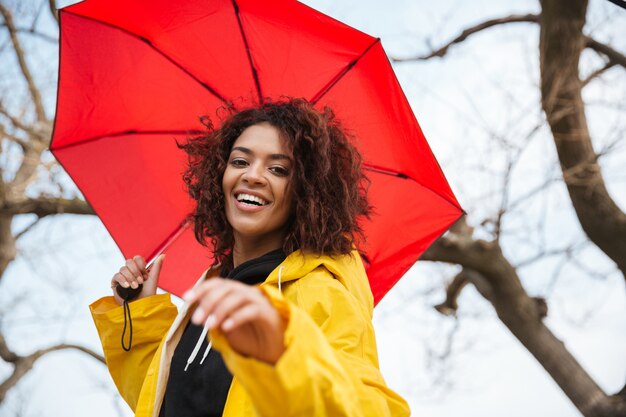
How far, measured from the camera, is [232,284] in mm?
1163

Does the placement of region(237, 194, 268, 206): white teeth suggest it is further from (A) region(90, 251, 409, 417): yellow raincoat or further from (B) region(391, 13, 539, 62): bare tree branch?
(B) region(391, 13, 539, 62): bare tree branch

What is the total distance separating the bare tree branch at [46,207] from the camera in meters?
6.07

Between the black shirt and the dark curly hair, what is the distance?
14 centimetres

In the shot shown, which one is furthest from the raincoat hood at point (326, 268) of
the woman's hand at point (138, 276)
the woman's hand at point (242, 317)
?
the woman's hand at point (138, 276)

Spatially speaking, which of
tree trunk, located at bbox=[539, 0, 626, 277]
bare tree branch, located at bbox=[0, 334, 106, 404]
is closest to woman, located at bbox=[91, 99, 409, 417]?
tree trunk, located at bbox=[539, 0, 626, 277]

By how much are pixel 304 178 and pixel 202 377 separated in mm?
749

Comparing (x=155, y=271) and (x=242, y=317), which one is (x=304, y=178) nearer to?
(x=155, y=271)

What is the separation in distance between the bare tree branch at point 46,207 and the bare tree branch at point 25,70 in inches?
49.3

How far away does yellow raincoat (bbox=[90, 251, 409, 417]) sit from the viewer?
1.24m

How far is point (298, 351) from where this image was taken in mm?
1223

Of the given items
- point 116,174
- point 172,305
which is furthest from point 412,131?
point 116,174

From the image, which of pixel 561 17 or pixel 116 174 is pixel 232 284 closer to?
pixel 116 174

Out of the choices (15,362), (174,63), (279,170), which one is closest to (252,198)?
(279,170)

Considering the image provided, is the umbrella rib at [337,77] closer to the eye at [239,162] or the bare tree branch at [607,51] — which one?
the eye at [239,162]
